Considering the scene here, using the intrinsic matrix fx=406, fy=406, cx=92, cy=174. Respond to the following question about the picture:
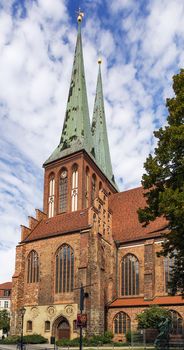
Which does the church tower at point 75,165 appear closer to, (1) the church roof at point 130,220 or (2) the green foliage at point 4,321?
(1) the church roof at point 130,220

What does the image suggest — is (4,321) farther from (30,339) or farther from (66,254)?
(66,254)

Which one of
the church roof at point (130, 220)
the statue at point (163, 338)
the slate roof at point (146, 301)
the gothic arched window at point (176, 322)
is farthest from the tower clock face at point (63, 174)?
the statue at point (163, 338)

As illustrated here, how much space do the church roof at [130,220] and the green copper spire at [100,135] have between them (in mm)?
11952

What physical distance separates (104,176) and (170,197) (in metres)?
39.1

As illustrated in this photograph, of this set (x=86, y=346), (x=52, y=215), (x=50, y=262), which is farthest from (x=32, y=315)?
(x=52, y=215)

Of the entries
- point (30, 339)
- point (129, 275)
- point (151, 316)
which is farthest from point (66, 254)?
point (151, 316)

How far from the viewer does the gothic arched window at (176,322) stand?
101 ft

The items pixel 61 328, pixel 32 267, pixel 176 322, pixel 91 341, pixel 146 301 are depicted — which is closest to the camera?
pixel 91 341

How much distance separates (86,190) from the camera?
4831cm

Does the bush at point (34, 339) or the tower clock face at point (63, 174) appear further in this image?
the tower clock face at point (63, 174)

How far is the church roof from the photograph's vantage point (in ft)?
125

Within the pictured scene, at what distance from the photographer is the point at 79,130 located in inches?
2053

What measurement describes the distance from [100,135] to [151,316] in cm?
3711

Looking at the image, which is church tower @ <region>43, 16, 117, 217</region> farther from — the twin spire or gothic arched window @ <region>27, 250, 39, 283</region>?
gothic arched window @ <region>27, 250, 39, 283</region>
